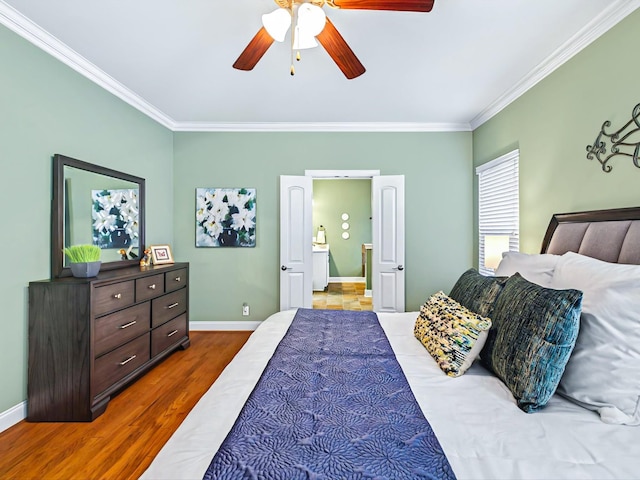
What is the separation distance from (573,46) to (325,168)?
8.55ft

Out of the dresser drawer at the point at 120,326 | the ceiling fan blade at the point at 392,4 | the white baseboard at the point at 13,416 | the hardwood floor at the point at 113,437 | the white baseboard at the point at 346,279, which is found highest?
the ceiling fan blade at the point at 392,4

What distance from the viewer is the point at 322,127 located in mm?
4180

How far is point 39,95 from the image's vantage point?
2361mm

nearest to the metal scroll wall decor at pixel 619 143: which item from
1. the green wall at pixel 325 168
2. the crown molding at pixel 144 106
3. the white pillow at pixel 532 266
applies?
the white pillow at pixel 532 266

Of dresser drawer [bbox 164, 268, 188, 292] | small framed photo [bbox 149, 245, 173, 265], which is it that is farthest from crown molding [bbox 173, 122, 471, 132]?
dresser drawer [bbox 164, 268, 188, 292]

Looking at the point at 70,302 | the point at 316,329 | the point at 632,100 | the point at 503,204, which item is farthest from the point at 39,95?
the point at 503,204

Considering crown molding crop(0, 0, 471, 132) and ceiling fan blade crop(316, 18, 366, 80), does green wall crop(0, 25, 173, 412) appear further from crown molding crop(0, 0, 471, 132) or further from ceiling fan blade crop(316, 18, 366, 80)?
ceiling fan blade crop(316, 18, 366, 80)

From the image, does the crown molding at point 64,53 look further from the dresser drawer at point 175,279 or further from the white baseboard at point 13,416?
the white baseboard at point 13,416

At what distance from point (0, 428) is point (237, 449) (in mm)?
2196

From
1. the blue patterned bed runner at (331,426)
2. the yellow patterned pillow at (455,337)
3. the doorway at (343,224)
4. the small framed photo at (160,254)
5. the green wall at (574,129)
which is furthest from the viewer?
the doorway at (343,224)

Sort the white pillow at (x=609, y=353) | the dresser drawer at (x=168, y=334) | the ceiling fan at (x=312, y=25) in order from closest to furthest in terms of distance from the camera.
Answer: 1. the white pillow at (x=609, y=353)
2. the ceiling fan at (x=312, y=25)
3. the dresser drawer at (x=168, y=334)

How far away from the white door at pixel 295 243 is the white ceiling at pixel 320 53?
3.01ft

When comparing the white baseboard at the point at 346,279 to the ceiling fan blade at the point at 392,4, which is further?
the white baseboard at the point at 346,279

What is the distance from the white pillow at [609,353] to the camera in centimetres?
114
